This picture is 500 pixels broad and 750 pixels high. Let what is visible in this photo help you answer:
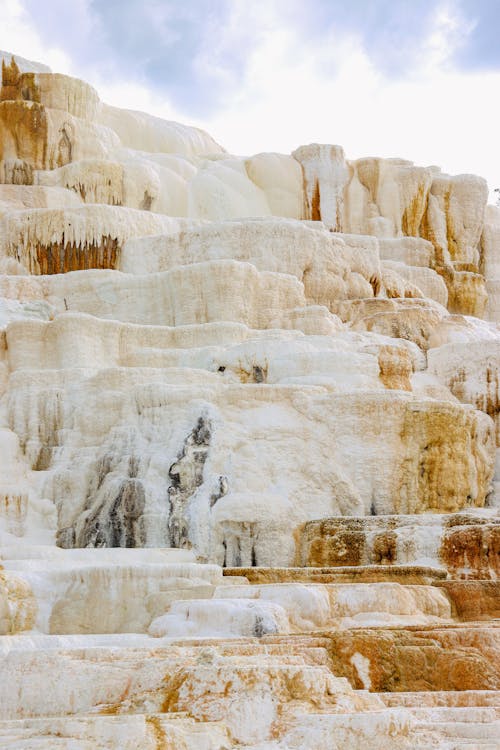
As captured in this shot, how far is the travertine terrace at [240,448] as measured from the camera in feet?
24.0

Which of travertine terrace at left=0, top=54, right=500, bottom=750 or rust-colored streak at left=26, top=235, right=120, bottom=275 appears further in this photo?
rust-colored streak at left=26, top=235, right=120, bottom=275

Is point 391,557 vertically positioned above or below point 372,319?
below

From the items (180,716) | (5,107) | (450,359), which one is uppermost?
(5,107)

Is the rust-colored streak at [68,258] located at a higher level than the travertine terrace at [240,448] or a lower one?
higher

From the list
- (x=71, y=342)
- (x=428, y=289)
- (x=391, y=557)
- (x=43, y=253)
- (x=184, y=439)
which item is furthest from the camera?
(x=428, y=289)

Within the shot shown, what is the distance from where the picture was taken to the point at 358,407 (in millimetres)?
18141

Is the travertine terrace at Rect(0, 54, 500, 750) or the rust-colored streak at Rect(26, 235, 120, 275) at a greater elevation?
the rust-colored streak at Rect(26, 235, 120, 275)

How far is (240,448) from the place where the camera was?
56.5 ft

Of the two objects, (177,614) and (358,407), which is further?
(358,407)

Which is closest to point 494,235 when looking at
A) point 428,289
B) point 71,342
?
point 428,289

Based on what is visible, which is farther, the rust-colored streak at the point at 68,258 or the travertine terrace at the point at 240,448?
the rust-colored streak at the point at 68,258

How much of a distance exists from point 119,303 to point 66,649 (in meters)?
17.3

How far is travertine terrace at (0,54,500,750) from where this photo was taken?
7.30m

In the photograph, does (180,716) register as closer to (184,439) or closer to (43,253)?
(184,439)
